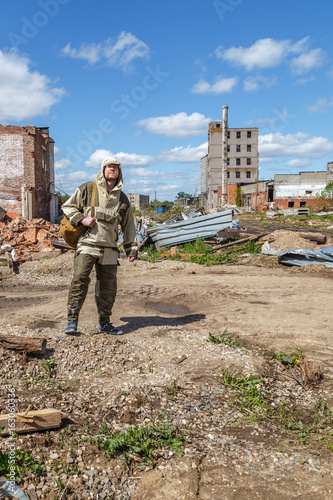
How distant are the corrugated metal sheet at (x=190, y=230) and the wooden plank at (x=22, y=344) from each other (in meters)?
10.4

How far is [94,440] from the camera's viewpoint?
8.49 feet

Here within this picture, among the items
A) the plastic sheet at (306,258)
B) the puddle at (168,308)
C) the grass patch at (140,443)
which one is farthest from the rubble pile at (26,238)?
the grass patch at (140,443)

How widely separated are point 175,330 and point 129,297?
8.70 feet

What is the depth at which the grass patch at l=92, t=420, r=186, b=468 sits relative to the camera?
2471 millimetres

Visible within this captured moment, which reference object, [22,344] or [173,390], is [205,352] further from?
[22,344]

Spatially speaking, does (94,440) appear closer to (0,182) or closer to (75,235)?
(75,235)

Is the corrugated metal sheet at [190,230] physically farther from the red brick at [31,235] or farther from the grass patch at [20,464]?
the grass patch at [20,464]

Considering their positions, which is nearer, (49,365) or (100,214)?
(49,365)

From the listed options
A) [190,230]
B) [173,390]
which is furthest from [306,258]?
[173,390]

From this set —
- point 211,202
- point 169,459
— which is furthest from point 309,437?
point 211,202

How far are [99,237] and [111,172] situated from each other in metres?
0.81

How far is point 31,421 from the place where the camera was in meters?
2.61

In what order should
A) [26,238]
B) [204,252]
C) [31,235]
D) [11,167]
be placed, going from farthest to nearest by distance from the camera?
[11,167] → [31,235] → [26,238] → [204,252]

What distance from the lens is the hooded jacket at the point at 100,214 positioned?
4.42 meters
